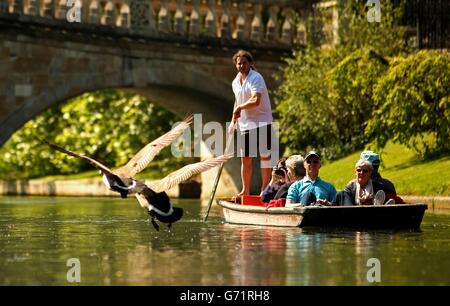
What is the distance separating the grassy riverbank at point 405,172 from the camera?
21625 millimetres

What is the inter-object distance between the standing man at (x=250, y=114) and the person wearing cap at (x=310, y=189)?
142cm

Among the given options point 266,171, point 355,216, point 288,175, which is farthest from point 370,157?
point 266,171

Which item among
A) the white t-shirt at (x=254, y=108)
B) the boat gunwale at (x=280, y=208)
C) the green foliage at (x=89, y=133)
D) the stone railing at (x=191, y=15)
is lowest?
the green foliage at (x=89, y=133)

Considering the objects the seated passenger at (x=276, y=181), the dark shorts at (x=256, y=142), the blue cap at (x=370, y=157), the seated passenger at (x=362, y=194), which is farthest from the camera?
the dark shorts at (x=256, y=142)

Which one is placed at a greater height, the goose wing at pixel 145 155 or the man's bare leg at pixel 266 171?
the goose wing at pixel 145 155

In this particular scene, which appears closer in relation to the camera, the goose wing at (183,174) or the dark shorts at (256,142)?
the goose wing at (183,174)

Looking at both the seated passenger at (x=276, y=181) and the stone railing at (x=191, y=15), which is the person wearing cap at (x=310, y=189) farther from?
the stone railing at (x=191, y=15)

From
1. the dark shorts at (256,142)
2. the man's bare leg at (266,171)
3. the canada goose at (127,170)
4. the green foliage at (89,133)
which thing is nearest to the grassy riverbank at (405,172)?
the man's bare leg at (266,171)

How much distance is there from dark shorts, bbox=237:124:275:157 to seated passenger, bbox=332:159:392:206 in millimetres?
1842

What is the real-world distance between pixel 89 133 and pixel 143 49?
8.26 meters

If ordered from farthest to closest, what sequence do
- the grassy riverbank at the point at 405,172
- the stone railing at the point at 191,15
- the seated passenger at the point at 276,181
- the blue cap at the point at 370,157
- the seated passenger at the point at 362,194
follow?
the stone railing at the point at 191,15 < the grassy riverbank at the point at 405,172 < the seated passenger at the point at 276,181 < the seated passenger at the point at 362,194 < the blue cap at the point at 370,157

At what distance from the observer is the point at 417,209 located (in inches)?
589

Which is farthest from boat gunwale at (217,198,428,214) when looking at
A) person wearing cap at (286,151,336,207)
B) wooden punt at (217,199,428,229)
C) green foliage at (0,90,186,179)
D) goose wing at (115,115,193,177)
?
green foliage at (0,90,186,179)
